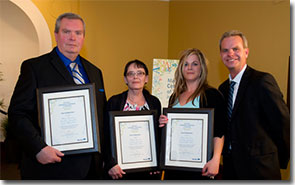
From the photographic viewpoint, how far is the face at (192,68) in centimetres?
237

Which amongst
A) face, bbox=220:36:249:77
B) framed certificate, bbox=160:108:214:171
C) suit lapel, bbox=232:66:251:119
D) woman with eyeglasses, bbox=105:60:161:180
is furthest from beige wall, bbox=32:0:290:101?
woman with eyeglasses, bbox=105:60:161:180

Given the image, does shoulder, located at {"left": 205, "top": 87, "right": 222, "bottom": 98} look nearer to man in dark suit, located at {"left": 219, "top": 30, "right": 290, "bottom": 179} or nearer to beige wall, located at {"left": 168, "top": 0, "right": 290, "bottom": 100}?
man in dark suit, located at {"left": 219, "top": 30, "right": 290, "bottom": 179}

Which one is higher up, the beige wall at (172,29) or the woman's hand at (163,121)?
the beige wall at (172,29)

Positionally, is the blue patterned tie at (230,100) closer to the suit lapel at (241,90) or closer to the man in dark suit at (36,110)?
the suit lapel at (241,90)

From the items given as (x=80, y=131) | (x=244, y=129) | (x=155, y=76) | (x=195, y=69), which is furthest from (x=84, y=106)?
(x=155, y=76)

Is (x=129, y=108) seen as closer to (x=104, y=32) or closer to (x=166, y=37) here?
(x=104, y=32)

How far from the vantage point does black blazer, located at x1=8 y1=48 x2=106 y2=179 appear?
6.57 ft

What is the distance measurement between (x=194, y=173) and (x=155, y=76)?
2.56 m

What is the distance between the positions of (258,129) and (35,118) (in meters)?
1.78

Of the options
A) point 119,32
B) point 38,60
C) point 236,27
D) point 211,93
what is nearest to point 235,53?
point 211,93

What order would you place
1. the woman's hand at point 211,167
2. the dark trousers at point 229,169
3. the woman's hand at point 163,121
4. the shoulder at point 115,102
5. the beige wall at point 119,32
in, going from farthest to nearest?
the beige wall at point 119,32 → the shoulder at point 115,102 → the dark trousers at point 229,169 → the woman's hand at point 163,121 → the woman's hand at point 211,167

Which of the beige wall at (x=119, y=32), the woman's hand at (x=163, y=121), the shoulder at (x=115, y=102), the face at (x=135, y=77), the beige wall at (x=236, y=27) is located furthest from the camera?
the beige wall at (x=119, y=32)

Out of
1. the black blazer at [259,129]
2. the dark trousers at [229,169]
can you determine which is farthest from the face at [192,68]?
the dark trousers at [229,169]

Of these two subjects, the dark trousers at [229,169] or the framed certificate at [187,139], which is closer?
the framed certificate at [187,139]
